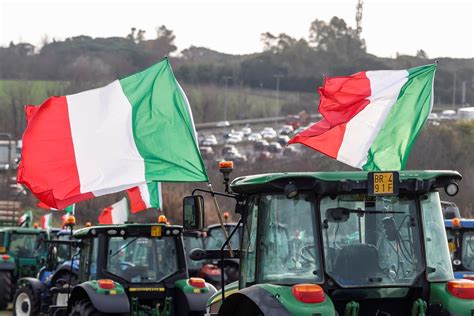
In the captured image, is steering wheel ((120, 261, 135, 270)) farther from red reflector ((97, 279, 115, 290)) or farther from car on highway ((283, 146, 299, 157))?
car on highway ((283, 146, 299, 157))

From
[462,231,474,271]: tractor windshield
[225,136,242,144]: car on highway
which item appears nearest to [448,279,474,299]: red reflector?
[462,231,474,271]: tractor windshield

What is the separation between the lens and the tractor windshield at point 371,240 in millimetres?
10055

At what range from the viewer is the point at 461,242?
20172mm

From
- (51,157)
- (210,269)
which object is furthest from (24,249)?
(51,157)

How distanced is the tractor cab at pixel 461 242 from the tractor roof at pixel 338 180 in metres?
9.93

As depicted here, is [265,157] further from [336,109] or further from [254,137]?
[336,109]

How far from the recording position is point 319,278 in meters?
10.0

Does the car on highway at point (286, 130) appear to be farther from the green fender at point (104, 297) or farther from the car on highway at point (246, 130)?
the green fender at point (104, 297)

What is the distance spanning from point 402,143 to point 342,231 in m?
8.34

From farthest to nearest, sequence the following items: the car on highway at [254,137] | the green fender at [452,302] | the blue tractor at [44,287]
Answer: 1. the car on highway at [254,137]
2. the blue tractor at [44,287]
3. the green fender at [452,302]

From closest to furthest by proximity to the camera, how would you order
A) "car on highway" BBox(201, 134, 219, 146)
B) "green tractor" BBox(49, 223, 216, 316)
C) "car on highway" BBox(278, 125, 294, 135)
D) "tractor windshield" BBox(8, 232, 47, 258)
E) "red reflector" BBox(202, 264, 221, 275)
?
"green tractor" BBox(49, 223, 216, 316)
"red reflector" BBox(202, 264, 221, 275)
"tractor windshield" BBox(8, 232, 47, 258)
"car on highway" BBox(201, 134, 219, 146)
"car on highway" BBox(278, 125, 294, 135)

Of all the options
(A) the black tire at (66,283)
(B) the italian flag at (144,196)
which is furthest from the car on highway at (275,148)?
(A) the black tire at (66,283)

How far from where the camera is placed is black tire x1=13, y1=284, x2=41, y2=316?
21516 millimetres

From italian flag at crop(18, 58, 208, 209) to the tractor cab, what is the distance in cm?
514
